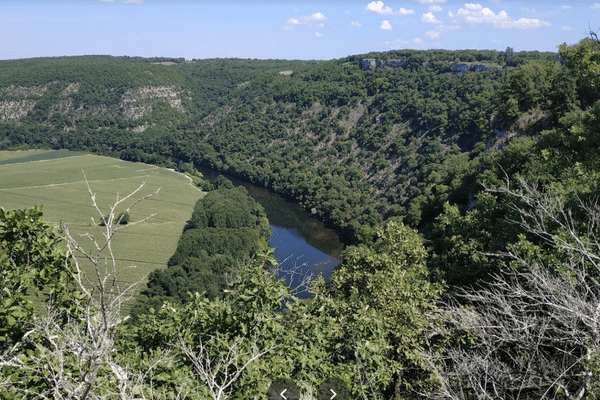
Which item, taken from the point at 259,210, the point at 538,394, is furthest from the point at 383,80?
the point at 538,394

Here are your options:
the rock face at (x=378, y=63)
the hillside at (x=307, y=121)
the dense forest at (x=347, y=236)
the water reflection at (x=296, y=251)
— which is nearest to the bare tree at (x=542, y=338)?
the dense forest at (x=347, y=236)

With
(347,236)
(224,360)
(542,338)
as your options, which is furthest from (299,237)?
(542,338)

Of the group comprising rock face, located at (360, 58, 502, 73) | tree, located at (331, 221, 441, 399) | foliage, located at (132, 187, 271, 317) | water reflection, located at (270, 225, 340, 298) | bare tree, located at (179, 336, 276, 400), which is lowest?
water reflection, located at (270, 225, 340, 298)

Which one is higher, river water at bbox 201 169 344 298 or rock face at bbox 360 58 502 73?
rock face at bbox 360 58 502 73

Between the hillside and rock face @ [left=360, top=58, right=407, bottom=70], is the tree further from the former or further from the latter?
rock face @ [left=360, top=58, right=407, bottom=70]

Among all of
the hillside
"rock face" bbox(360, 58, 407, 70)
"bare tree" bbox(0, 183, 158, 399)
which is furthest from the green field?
"rock face" bbox(360, 58, 407, 70)

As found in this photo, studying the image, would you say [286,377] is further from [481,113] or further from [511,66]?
[511,66]
